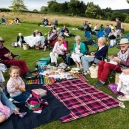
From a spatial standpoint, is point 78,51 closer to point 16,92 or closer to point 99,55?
point 99,55

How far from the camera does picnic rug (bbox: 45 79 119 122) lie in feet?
14.6

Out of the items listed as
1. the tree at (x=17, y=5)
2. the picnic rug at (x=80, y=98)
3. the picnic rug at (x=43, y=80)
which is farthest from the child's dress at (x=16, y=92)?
the tree at (x=17, y=5)

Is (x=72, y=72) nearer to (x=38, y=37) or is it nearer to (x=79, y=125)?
(x=79, y=125)

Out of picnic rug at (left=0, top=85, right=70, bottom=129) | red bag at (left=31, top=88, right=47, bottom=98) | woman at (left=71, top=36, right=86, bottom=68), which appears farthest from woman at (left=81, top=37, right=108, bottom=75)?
picnic rug at (left=0, top=85, right=70, bottom=129)

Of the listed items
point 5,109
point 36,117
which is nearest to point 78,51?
point 36,117

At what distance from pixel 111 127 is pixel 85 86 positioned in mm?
2137

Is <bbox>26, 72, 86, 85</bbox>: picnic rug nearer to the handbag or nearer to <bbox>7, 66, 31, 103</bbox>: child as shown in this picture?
the handbag

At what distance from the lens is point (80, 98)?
5.10 meters

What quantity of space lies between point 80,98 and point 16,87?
161cm

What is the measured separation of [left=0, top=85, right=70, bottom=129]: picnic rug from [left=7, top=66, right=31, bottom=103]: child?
20 centimetres

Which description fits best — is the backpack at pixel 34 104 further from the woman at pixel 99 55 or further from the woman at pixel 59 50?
the woman at pixel 59 50

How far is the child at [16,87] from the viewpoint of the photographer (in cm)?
468

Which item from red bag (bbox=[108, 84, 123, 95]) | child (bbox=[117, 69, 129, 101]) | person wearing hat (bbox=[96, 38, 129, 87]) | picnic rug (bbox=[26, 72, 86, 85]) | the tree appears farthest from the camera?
the tree

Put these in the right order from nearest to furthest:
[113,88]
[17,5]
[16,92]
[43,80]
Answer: [16,92], [113,88], [43,80], [17,5]
